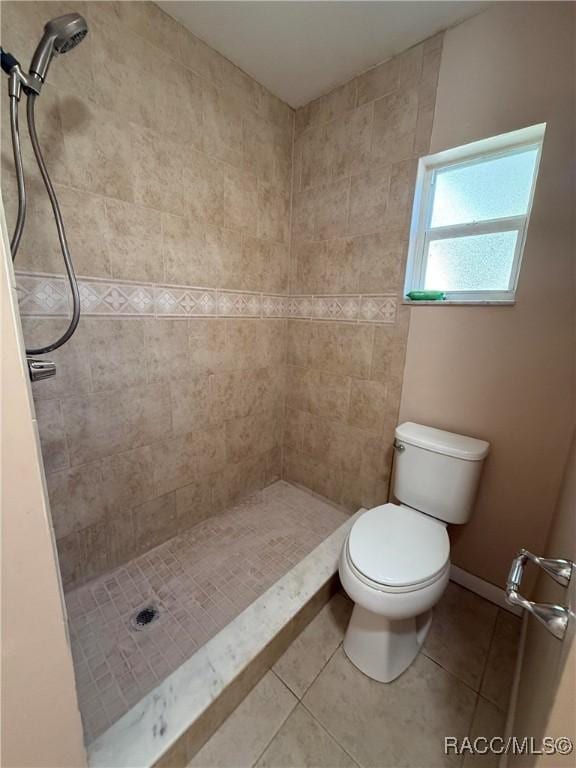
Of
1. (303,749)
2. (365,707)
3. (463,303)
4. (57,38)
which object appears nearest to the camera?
(57,38)

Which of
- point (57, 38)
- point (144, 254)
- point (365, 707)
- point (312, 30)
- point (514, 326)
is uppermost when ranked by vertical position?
point (312, 30)

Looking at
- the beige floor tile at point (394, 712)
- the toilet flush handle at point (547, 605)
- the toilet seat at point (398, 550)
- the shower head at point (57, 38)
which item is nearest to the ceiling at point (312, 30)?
the shower head at point (57, 38)

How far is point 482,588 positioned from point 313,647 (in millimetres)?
846

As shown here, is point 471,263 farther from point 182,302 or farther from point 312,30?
point 182,302

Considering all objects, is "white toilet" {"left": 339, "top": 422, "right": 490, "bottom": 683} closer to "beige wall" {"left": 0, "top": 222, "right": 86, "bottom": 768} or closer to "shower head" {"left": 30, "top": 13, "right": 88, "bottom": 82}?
"beige wall" {"left": 0, "top": 222, "right": 86, "bottom": 768}

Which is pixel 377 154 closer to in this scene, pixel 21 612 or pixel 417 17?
pixel 417 17

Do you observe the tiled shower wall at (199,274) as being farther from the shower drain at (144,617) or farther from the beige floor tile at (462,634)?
the beige floor tile at (462,634)

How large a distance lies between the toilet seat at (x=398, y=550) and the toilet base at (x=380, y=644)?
0.67 ft

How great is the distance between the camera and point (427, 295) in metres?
1.38

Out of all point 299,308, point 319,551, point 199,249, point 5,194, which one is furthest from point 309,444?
point 5,194

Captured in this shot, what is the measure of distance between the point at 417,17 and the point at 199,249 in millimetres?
1228

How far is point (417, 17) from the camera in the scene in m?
1.17

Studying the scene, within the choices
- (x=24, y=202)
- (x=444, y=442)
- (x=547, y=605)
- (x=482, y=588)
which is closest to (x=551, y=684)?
(x=547, y=605)

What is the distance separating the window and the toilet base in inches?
51.6
